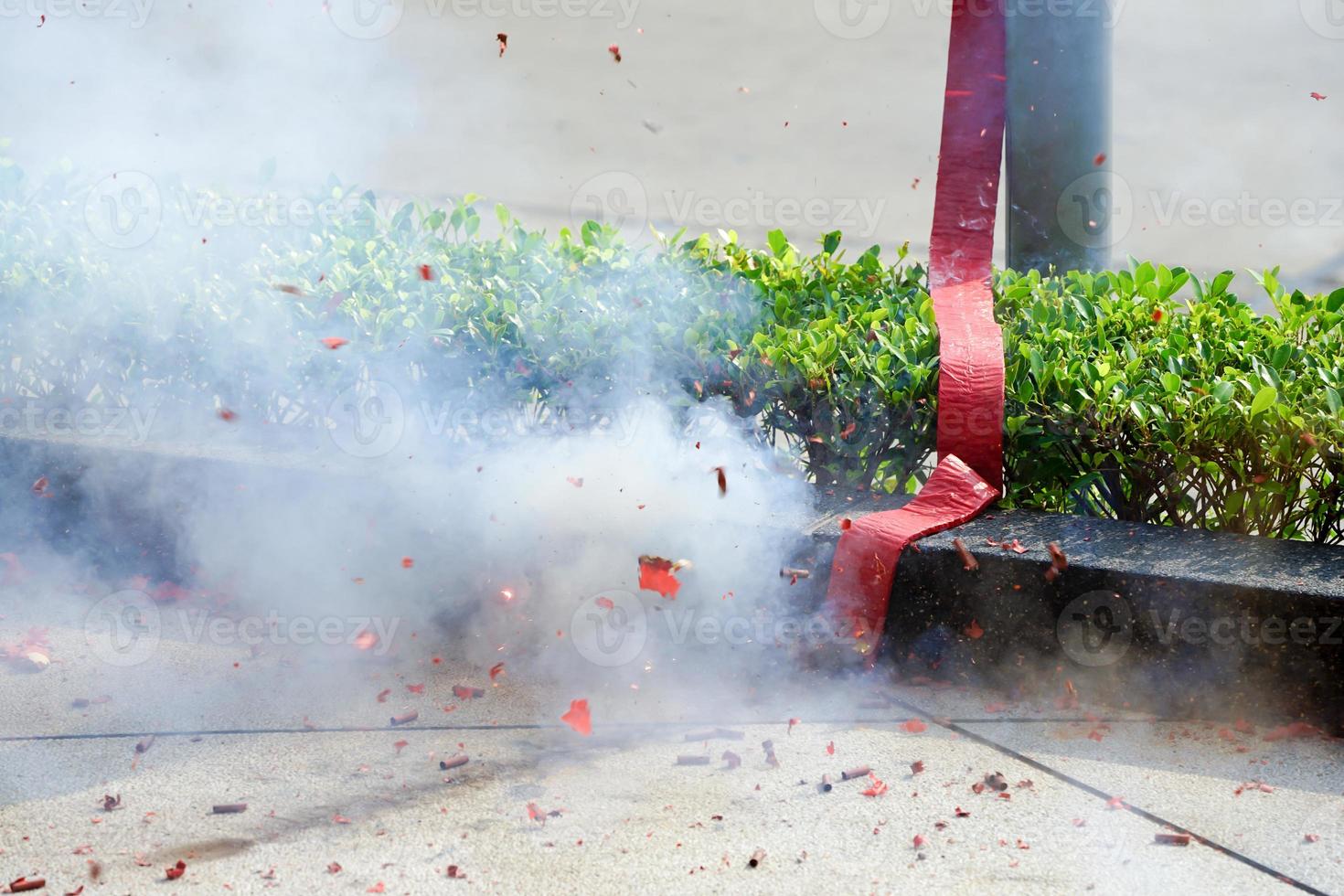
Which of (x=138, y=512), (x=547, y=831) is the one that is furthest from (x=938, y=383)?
(x=138, y=512)

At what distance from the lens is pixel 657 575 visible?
320 centimetres

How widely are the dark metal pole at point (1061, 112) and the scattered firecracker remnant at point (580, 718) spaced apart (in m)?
2.01

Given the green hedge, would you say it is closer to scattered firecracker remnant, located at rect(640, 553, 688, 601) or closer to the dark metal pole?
the dark metal pole

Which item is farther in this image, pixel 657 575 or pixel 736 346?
pixel 736 346

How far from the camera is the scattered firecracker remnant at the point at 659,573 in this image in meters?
3.20

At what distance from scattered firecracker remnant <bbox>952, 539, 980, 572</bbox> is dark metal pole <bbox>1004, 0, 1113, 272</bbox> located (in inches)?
52.7

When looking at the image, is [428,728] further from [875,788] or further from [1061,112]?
[1061,112]

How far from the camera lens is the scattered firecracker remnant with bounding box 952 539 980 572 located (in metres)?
2.93

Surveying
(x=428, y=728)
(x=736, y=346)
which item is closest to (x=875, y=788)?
(x=428, y=728)

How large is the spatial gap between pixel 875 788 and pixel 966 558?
61 cm

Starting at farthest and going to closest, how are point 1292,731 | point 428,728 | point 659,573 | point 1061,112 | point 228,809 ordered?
point 1061,112
point 659,573
point 428,728
point 1292,731
point 228,809

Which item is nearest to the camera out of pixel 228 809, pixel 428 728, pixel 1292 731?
pixel 228 809

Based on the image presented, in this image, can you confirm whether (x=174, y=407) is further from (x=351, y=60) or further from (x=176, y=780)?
(x=351, y=60)

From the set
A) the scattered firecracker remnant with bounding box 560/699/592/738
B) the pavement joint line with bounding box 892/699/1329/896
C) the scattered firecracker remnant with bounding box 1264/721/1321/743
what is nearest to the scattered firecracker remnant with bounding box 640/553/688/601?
the scattered firecracker remnant with bounding box 560/699/592/738
